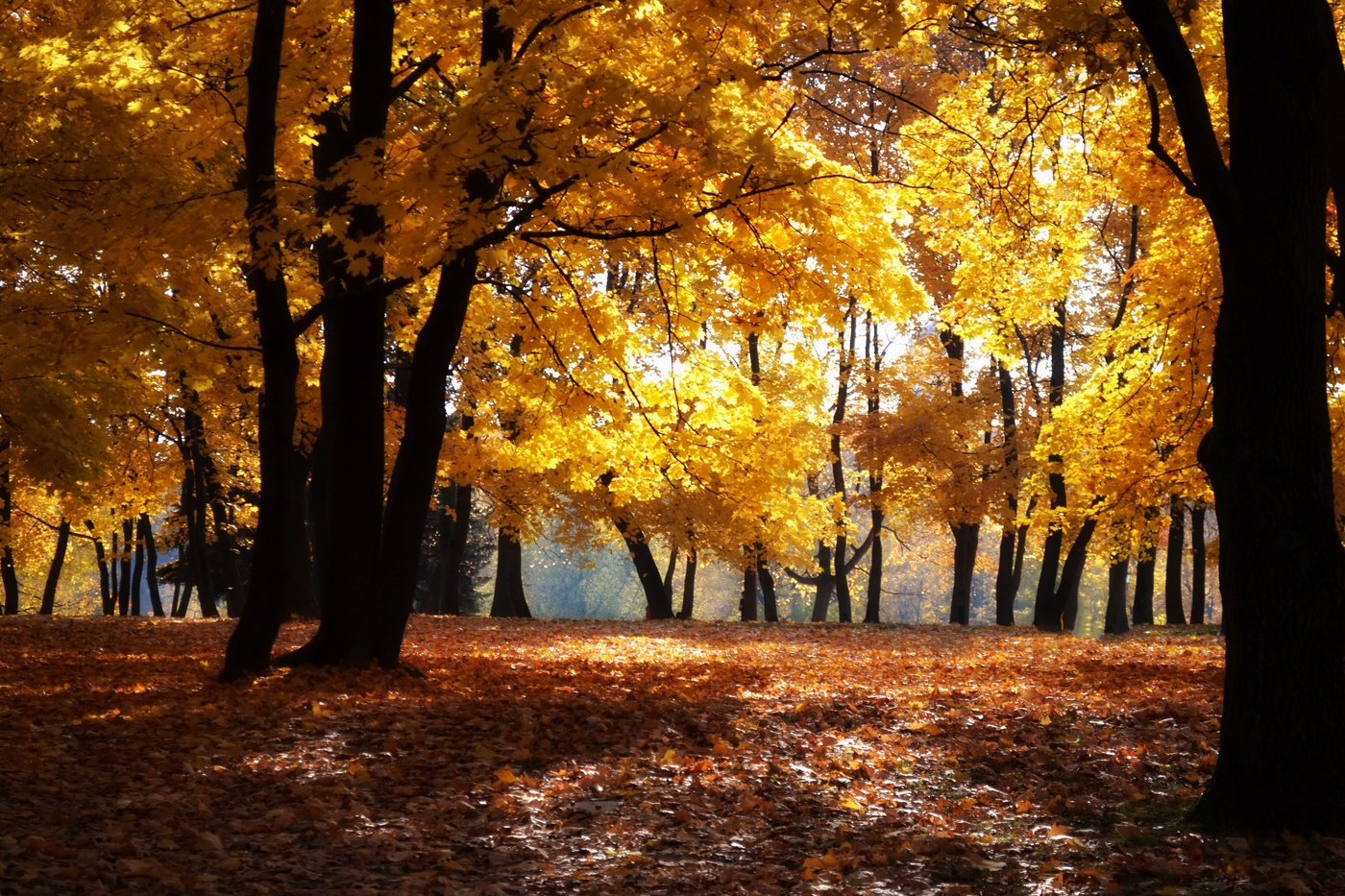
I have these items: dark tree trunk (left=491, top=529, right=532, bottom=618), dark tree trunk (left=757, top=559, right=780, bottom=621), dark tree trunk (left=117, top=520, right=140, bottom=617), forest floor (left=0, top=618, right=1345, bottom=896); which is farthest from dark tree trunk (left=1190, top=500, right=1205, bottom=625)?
dark tree trunk (left=117, top=520, right=140, bottom=617)

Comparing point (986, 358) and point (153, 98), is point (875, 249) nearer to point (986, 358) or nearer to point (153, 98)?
point (153, 98)

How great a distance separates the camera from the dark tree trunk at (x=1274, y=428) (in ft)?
16.4

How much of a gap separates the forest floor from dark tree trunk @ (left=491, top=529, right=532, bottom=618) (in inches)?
534

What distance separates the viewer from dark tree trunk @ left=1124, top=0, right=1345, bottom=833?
5.01 metres

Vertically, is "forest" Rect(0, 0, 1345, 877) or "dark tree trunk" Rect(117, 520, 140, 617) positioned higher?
"forest" Rect(0, 0, 1345, 877)

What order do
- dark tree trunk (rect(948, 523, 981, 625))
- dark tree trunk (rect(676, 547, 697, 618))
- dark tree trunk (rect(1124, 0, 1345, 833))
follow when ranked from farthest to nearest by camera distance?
dark tree trunk (rect(676, 547, 697, 618)) → dark tree trunk (rect(948, 523, 981, 625)) → dark tree trunk (rect(1124, 0, 1345, 833))

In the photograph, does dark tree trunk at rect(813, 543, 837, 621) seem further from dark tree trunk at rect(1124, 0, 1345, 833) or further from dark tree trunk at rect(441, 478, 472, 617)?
dark tree trunk at rect(1124, 0, 1345, 833)

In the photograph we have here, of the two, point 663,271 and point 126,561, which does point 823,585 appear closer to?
point 126,561

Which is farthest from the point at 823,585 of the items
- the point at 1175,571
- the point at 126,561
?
the point at 126,561

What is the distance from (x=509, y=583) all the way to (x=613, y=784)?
1890 centimetres

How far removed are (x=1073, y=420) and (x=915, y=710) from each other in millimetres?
7655

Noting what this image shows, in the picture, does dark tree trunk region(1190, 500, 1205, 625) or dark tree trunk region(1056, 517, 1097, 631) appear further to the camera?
dark tree trunk region(1190, 500, 1205, 625)

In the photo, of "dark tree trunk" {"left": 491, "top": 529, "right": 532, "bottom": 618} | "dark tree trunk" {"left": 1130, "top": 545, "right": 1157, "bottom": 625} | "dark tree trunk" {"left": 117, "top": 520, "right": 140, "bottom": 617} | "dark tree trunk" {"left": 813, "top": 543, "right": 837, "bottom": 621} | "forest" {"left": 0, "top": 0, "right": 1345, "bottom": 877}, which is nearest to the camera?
"forest" {"left": 0, "top": 0, "right": 1345, "bottom": 877}

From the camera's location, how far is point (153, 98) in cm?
955
